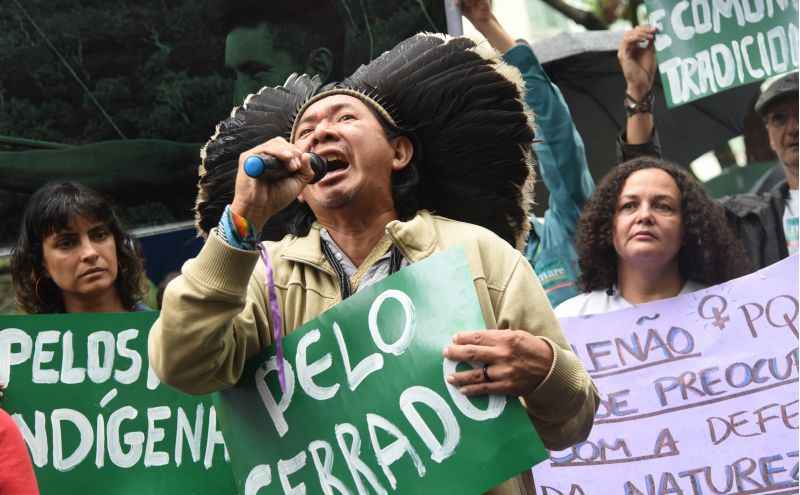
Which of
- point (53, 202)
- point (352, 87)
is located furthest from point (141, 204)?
point (352, 87)

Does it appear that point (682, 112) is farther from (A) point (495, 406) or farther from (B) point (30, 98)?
(A) point (495, 406)

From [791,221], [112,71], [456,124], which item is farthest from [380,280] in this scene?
[791,221]

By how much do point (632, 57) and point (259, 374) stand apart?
284 cm

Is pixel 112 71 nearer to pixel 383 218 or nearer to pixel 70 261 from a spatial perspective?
pixel 70 261

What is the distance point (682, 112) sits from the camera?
24.2ft

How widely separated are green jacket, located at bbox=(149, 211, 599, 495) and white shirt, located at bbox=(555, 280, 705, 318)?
164cm

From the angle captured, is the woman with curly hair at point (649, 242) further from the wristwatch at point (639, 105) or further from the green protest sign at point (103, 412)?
the green protest sign at point (103, 412)

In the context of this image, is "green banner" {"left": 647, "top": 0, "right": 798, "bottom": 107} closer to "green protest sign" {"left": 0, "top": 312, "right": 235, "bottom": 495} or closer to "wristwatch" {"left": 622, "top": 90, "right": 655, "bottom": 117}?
"wristwatch" {"left": 622, "top": 90, "right": 655, "bottom": 117}

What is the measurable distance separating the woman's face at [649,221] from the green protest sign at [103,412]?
5.32ft

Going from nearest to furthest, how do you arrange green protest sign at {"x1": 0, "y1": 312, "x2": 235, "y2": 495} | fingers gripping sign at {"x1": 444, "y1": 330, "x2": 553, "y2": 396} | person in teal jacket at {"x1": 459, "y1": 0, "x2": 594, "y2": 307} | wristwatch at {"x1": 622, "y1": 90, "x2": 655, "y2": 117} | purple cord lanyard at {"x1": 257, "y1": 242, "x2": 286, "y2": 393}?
fingers gripping sign at {"x1": 444, "y1": 330, "x2": 553, "y2": 396} < purple cord lanyard at {"x1": 257, "y1": 242, "x2": 286, "y2": 393} < green protest sign at {"x1": 0, "y1": 312, "x2": 235, "y2": 495} < person in teal jacket at {"x1": 459, "y1": 0, "x2": 594, "y2": 307} < wristwatch at {"x1": 622, "y1": 90, "x2": 655, "y2": 117}

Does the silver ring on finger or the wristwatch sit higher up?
the wristwatch

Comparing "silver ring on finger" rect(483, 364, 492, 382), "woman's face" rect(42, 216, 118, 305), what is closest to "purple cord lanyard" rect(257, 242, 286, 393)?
"silver ring on finger" rect(483, 364, 492, 382)

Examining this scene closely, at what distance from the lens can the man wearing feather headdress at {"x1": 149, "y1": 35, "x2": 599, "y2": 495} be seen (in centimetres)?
249

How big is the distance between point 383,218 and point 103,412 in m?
1.29
